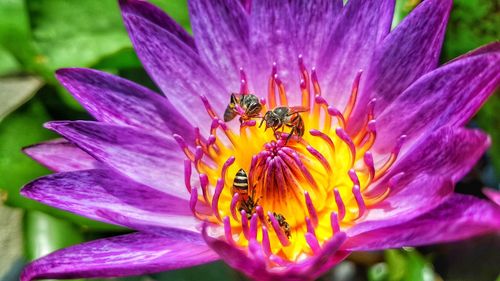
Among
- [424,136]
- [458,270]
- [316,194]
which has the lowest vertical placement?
[458,270]

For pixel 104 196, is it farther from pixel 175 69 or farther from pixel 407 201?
pixel 407 201

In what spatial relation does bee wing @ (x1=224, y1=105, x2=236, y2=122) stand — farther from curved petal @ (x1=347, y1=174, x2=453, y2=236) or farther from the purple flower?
curved petal @ (x1=347, y1=174, x2=453, y2=236)

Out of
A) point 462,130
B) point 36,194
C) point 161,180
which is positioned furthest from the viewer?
point 161,180

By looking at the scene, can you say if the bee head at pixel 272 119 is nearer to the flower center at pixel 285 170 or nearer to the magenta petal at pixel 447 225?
the flower center at pixel 285 170

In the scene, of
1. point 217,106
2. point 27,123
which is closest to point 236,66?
point 217,106

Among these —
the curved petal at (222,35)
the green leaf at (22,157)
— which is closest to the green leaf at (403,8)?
the curved petal at (222,35)

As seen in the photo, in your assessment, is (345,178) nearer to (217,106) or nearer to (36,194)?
(217,106)

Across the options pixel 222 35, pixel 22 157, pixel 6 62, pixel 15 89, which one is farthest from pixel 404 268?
pixel 15 89
